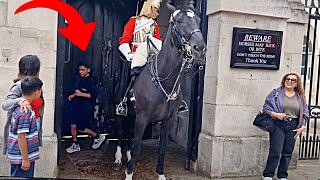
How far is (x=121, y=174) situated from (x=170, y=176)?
2.65ft

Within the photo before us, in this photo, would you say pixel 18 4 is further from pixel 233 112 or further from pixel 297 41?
pixel 297 41

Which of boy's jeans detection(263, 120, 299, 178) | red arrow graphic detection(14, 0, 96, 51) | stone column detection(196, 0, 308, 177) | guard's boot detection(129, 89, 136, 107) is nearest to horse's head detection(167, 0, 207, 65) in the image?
guard's boot detection(129, 89, 136, 107)

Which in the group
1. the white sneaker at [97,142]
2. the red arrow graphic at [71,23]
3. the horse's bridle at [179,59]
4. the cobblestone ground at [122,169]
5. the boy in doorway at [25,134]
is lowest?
the cobblestone ground at [122,169]

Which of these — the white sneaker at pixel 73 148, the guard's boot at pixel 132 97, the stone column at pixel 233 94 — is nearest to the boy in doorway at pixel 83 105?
the white sneaker at pixel 73 148

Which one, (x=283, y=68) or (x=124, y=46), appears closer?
(x=124, y=46)

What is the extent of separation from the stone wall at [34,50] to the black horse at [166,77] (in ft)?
3.96

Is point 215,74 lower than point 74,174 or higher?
higher

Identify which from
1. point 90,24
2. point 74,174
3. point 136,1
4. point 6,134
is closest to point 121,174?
point 74,174

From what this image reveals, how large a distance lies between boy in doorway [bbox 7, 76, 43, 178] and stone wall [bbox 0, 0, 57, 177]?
4.90 ft

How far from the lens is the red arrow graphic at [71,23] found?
5410 mm

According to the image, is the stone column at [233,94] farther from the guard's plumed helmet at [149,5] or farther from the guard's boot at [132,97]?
the guard's boot at [132,97]

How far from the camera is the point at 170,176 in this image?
6.28 m

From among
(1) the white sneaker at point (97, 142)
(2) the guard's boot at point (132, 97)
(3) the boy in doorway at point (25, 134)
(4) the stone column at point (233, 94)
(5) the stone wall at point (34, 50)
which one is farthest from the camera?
(1) the white sneaker at point (97, 142)

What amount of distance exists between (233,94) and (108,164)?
8.12ft
